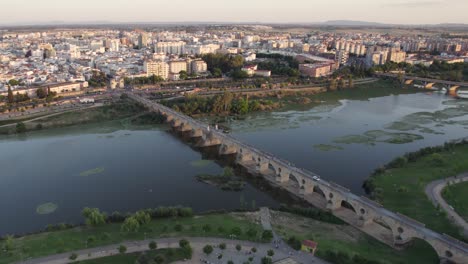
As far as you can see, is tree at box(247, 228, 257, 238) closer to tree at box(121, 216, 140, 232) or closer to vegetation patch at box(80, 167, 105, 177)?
tree at box(121, 216, 140, 232)

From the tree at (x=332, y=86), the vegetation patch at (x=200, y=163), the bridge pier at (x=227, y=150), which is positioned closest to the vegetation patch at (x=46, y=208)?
the vegetation patch at (x=200, y=163)

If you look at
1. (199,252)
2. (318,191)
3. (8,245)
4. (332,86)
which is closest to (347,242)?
(318,191)

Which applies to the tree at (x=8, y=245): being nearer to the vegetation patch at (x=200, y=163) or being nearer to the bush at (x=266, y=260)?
the bush at (x=266, y=260)

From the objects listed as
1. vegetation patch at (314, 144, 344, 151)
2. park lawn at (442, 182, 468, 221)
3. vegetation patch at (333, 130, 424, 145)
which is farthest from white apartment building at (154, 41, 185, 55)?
park lawn at (442, 182, 468, 221)

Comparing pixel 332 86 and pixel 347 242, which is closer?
pixel 347 242

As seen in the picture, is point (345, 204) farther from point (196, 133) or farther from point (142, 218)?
point (196, 133)

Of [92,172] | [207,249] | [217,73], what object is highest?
[217,73]

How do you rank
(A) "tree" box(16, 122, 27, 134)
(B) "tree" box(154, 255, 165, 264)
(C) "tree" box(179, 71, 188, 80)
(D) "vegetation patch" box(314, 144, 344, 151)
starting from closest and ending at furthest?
1. (B) "tree" box(154, 255, 165, 264)
2. (D) "vegetation patch" box(314, 144, 344, 151)
3. (A) "tree" box(16, 122, 27, 134)
4. (C) "tree" box(179, 71, 188, 80)
